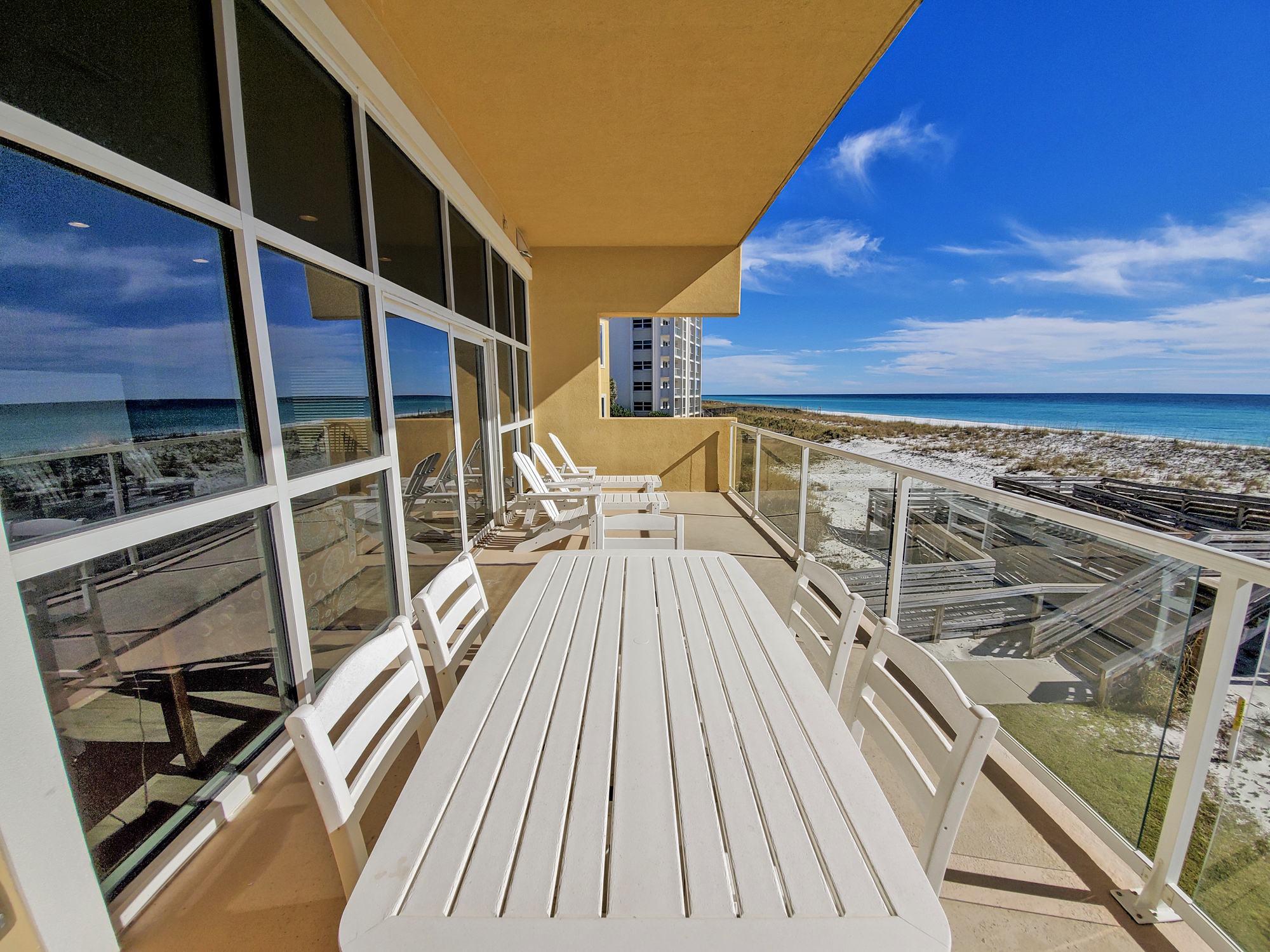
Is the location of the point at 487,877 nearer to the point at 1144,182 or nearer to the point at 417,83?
the point at 417,83

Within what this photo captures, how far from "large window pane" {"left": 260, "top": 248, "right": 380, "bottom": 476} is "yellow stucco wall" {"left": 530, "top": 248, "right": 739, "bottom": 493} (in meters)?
3.96

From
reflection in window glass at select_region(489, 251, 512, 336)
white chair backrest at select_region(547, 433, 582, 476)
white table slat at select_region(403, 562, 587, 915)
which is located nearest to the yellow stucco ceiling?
reflection in window glass at select_region(489, 251, 512, 336)

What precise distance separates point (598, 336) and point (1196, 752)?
19.2ft

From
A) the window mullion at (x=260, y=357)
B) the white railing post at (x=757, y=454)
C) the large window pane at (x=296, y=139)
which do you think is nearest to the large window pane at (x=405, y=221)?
the large window pane at (x=296, y=139)

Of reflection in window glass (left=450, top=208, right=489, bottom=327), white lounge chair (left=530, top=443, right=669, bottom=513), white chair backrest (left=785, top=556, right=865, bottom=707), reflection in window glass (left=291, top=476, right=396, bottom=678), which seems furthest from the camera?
white lounge chair (left=530, top=443, right=669, bottom=513)

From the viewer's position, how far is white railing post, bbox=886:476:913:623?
2441mm

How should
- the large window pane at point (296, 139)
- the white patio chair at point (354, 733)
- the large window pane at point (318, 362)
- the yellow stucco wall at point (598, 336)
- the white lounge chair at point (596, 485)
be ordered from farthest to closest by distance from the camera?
the yellow stucco wall at point (598, 336) < the white lounge chair at point (596, 485) < the large window pane at point (318, 362) < the large window pane at point (296, 139) < the white patio chair at point (354, 733)

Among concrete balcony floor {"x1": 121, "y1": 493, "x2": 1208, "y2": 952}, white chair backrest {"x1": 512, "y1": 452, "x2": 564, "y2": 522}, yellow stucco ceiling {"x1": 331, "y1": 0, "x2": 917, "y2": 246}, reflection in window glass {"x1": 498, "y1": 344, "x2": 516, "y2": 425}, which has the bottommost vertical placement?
concrete balcony floor {"x1": 121, "y1": 493, "x2": 1208, "y2": 952}

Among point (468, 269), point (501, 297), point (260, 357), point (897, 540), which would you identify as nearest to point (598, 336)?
point (501, 297)

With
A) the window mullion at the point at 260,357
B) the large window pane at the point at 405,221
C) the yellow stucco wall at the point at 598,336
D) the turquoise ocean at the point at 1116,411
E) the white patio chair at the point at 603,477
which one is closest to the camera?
the window mullion at the point at 260,357

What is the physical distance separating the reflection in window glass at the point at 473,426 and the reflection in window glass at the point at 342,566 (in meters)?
1.34

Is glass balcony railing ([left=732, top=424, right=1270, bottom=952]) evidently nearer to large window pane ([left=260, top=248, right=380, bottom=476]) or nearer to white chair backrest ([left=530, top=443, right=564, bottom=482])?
large window pane ([left=260, top=248, right=380, bottom=476])

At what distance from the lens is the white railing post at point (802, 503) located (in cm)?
371

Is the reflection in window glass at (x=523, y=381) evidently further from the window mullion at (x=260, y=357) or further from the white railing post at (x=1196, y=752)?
the white railing post at (x=1196, y=752)
